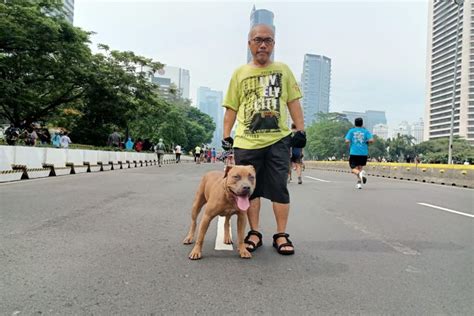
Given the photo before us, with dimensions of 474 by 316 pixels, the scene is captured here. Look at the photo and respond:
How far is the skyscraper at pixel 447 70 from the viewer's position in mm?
84938

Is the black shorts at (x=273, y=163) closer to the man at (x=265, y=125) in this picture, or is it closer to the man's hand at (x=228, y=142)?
the man at (x=265, y=125)

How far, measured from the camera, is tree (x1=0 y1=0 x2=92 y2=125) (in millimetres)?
22500

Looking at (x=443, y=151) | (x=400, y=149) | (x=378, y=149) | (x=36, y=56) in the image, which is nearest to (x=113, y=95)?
(x=36, y=56)

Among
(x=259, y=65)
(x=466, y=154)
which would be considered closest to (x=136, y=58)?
(x=259, y=65)

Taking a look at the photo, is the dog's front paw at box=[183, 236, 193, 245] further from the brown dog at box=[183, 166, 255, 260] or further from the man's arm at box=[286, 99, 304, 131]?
the man's arm at box=[286, 99, 304, 131]

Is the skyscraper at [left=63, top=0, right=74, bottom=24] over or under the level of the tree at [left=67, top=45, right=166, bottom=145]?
over

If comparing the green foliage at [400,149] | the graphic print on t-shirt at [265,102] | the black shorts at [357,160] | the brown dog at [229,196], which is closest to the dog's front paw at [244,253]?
the brown dog at [229,196]

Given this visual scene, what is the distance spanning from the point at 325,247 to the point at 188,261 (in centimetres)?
151

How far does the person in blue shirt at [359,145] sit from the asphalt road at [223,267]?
18.5ft

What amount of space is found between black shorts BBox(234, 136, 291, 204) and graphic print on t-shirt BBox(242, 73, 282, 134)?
0.19m

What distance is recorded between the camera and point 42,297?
8.96 feet

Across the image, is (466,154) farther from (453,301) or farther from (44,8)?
(453,301)

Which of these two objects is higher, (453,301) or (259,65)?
(259,65)

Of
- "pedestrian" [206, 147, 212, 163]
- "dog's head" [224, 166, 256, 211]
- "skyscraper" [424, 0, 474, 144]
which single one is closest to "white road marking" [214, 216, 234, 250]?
"dog's head" [224, 166, 256, 211]
